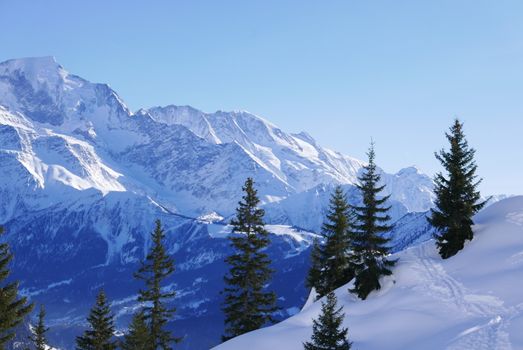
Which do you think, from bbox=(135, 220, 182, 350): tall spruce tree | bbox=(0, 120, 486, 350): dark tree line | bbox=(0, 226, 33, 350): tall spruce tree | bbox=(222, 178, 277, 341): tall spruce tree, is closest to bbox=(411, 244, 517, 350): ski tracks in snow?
bbox=(0, 120, 486, 350): dark tree line

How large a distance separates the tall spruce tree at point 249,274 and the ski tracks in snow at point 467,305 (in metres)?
12.9

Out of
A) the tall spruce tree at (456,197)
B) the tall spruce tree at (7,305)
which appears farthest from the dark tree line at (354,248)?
the tall spruce tree at (7,305)

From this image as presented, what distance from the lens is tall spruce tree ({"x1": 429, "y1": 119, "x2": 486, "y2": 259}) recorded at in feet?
150

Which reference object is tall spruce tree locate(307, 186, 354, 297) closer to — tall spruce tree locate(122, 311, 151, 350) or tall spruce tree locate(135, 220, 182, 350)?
tall spruce tree locate(135, 220, 182, 350)

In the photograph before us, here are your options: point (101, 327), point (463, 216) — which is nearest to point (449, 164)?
point (463, 216)

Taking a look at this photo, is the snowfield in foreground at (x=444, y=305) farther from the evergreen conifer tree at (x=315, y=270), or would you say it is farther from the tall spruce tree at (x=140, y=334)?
the evergreen conifer tree at (x=315, y=270)

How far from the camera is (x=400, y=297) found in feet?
137

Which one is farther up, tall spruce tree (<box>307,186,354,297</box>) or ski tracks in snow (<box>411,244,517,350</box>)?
tall spruce tree (<box>307,186,354,297</box>)

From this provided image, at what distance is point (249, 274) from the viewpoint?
4678 cm

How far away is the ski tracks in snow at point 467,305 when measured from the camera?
28266 mm

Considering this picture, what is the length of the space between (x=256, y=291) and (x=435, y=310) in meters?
15.9

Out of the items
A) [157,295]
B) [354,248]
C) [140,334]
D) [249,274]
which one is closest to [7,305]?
[157,295]

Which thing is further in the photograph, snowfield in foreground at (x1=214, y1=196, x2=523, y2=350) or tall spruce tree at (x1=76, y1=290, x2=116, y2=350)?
tall spruce tree at (x1=76, y1=290, x2=116, y2=350)

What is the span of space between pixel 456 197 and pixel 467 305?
40.2 ft
